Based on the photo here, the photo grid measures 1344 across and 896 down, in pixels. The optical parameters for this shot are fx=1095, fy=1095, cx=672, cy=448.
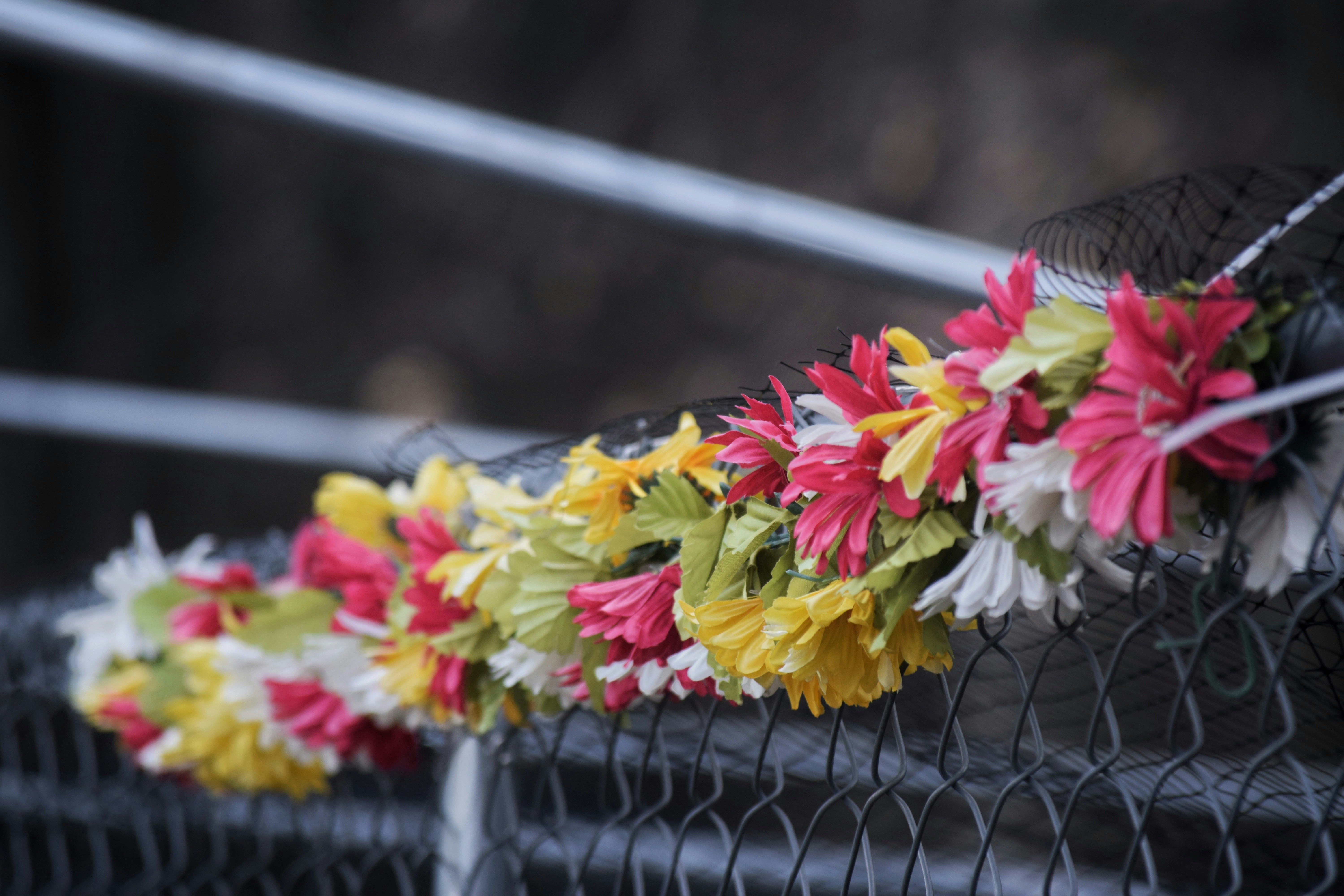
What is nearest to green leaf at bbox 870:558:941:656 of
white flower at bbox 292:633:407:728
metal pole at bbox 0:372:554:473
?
white flower at bbox 292:633:407:728

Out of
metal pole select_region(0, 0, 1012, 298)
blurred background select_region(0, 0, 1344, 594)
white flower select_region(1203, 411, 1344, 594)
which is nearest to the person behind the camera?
white flower select_region(1203, 411, 1344, 594)

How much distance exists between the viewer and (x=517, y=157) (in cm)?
90

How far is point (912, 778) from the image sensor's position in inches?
25.3

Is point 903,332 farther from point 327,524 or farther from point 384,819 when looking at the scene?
point 384,819

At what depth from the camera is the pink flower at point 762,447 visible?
33cm

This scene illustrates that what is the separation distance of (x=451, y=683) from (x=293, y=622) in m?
0.18

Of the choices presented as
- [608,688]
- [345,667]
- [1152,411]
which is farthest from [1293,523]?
[345,667]

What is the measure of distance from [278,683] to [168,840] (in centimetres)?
59

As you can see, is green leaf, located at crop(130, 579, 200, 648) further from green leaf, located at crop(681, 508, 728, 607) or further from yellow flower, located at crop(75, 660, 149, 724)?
green leaf, located at crop(681, 508, 728, 607)

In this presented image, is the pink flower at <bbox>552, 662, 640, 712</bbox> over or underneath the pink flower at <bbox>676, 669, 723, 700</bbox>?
over

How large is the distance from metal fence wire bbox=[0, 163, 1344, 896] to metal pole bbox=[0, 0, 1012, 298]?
32 cm

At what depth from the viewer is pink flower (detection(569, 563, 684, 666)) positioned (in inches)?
14.9

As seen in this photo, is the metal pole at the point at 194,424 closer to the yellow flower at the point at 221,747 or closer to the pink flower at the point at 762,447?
the yellow flower at the point at 221,747

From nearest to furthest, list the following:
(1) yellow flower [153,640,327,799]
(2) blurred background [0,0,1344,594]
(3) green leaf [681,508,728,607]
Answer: (3) green leaf [681,508,728,607] < (1) yellow flower [153,640,327,799] < (2) blurred background [0,0,1344,594]
